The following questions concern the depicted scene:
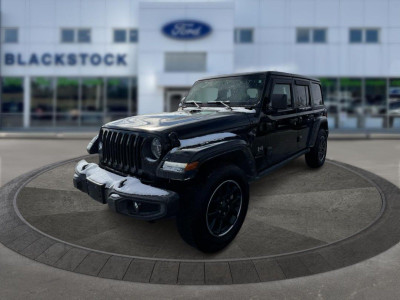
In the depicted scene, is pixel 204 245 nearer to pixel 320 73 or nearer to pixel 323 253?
pixel 323 253

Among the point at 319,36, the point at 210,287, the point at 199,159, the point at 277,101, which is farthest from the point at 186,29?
the point at 210,287

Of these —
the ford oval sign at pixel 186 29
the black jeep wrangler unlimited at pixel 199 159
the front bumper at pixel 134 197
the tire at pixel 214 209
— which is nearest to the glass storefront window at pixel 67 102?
the ford oval sign at pixel 186 29

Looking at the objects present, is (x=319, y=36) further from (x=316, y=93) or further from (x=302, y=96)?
(x=302, y=96)

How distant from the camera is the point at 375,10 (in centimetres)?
1905

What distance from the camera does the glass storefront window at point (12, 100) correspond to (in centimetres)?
1961

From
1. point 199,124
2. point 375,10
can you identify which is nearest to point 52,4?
point 375,10

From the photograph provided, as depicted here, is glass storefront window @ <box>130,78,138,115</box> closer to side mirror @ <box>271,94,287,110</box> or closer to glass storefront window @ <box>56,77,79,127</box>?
glass storefront window @ <box>56,77,79,127</box>

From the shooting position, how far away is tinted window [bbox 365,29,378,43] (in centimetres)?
1923

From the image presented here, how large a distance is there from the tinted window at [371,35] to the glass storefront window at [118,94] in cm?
1356

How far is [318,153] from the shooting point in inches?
278

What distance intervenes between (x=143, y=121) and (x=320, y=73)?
17172mm

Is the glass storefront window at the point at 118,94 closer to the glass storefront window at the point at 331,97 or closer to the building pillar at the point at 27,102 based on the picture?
the building pillar at the point at 27,102

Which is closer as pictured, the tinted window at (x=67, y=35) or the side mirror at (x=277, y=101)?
the side mirror at (x=277, y=101)

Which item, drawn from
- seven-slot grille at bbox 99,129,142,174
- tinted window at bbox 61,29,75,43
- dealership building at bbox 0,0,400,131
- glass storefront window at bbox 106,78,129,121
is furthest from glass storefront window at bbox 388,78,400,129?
seven-slot grille at bbox 99,129,142,174
